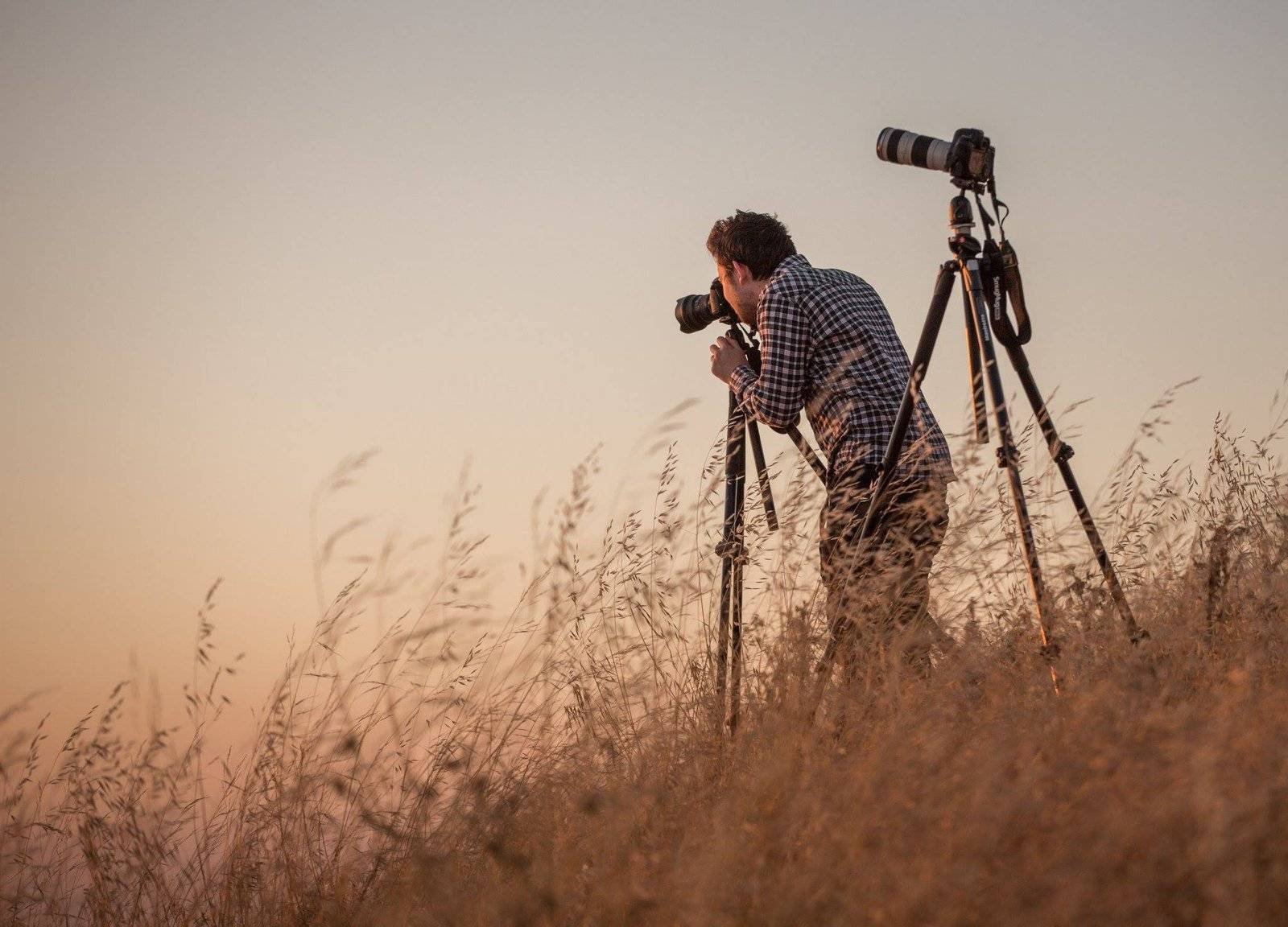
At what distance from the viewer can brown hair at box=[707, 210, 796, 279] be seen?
4090 millimetres

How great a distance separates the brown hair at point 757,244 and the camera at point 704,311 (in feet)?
0.40

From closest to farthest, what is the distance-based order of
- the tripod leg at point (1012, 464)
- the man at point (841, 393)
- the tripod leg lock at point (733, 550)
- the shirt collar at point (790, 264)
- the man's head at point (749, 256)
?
1. the tripod leg at point (1012, 464)
2. the man at point (841, 393)
3. the tripod leg lock at point (733, 550)
4. the shirt collar at point (790, 264)
5. the man's head at point (749, 256)

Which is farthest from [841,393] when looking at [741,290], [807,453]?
[741,290]

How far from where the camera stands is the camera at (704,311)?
4.13 meters

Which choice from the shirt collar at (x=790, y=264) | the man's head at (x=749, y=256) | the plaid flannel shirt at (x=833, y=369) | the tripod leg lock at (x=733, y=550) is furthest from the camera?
the man's head at (x=749, y=256)

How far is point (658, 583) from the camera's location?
3.65 meters

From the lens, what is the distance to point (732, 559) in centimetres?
363

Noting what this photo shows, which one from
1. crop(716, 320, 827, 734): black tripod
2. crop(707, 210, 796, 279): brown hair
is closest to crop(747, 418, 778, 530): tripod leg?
crop(716, 320, 827, 734): black tripod

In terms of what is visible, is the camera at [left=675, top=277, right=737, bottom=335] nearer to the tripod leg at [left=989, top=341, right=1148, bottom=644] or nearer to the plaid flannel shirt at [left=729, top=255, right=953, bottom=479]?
the plaid flannel shirt at [left=729, top=255, right=953, bottom=479]

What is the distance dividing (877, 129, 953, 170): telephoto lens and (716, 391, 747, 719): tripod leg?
3.25ft

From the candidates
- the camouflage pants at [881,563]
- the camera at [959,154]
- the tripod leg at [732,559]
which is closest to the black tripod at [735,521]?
the tripod leg at [732,559]

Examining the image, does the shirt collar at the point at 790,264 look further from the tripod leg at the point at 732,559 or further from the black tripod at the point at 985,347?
the black tripod at the point at 985,347

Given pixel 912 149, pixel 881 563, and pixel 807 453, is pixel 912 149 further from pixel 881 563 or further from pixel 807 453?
pixel 881 563

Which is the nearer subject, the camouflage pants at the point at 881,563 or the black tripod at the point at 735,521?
the camouflage pants at the point at 881,563
